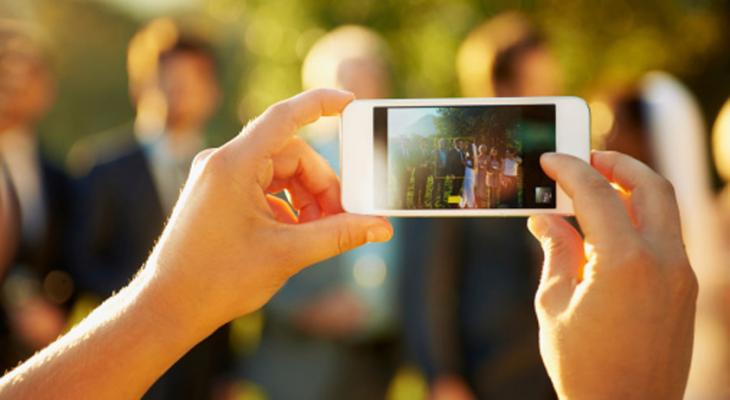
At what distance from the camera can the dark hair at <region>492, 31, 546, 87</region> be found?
144 inches

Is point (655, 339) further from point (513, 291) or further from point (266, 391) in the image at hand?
point (266, 391)

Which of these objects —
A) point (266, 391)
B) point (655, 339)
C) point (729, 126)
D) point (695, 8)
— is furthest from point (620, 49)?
point (655, 339)

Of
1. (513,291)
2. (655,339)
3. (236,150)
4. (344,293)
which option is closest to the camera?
(655,339)

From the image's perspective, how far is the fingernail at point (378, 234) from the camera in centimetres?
192

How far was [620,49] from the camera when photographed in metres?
12.7

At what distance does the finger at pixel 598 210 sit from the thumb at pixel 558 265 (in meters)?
0.11

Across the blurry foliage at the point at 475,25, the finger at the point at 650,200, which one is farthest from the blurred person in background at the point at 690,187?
the blurry foliage at the point at 475,25

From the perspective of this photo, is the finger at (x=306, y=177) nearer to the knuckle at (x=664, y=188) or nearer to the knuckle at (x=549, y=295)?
the knuckle at (x=549, y=295)

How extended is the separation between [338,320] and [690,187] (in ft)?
6.20

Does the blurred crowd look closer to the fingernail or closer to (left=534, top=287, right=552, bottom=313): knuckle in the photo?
the fingernail

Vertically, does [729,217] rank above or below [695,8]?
below

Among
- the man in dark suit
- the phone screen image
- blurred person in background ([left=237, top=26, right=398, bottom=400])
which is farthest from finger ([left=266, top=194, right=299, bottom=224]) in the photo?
blurred person in background ([left=237, top=26, right=398, bottom=400])

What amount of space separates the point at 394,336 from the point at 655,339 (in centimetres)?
250

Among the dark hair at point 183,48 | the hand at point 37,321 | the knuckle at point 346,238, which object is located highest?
the dark hair at point 183,48
